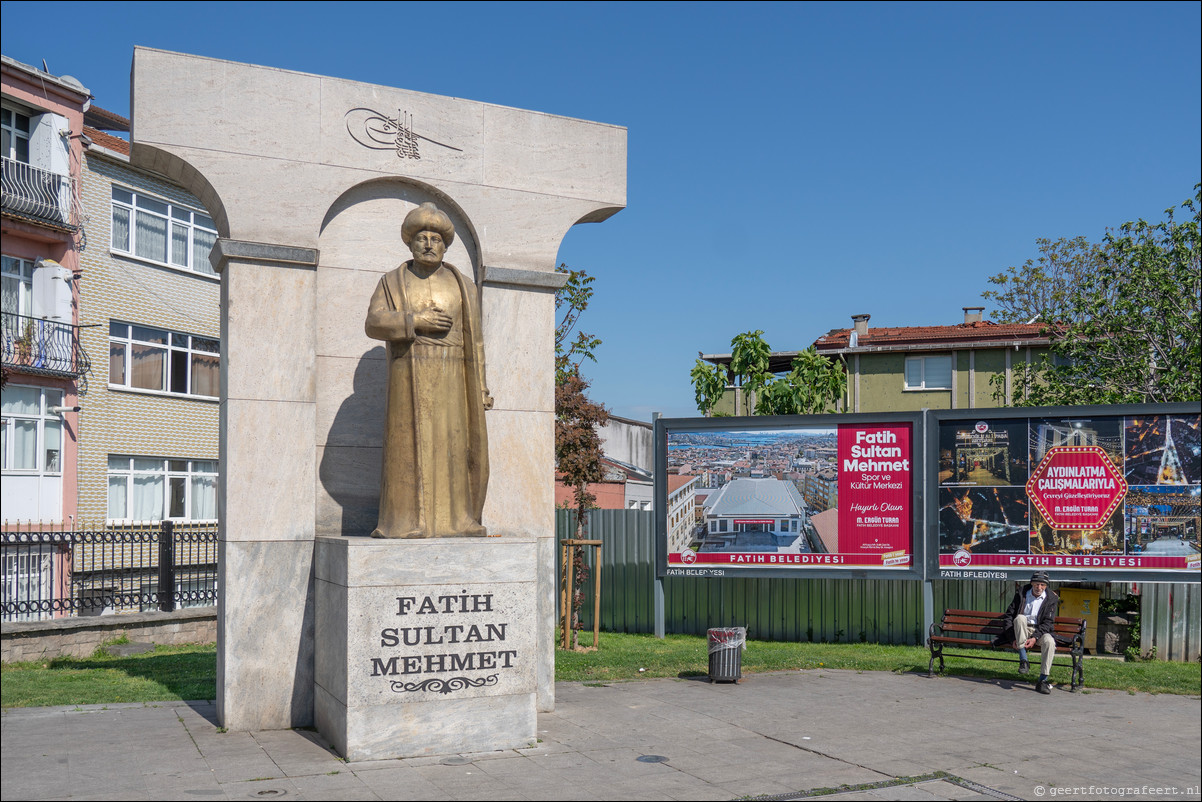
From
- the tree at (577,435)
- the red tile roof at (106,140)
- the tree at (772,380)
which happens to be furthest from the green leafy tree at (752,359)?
the red tile roof at (106,140)

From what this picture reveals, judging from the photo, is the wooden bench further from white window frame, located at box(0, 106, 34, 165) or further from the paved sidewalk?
white window frame, located at box(0, 106, 34, 165)

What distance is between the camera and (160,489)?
26906 mm

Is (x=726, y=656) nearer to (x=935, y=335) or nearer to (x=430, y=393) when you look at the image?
(x=430, y=393)

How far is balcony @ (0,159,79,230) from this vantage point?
22547mm

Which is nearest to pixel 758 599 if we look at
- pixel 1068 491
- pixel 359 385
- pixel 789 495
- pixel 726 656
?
pixel 789 495

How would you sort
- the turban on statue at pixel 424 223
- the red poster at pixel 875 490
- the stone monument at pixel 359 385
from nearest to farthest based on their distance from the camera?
the stone monument at pixel 359 385 < the turban on statue at pixel 424 223 < the red poster at pixel 875 490

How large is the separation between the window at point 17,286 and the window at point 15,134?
7.19 ft

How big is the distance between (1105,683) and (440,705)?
7975 mm

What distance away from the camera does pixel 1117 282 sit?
751 inches

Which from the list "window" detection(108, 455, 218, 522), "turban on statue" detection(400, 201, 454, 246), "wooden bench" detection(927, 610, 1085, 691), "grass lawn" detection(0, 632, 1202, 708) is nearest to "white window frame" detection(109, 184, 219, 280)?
"window" detection(108, 455, 218, 522)

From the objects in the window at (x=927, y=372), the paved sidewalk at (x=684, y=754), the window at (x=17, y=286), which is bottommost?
the paved sidewalk at (x=684, y=754)

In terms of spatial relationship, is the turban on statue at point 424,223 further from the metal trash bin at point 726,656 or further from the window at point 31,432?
the window at point 31,432

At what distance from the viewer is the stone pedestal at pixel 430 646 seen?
7.66m

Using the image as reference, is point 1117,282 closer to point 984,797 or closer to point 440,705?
point 984,797
